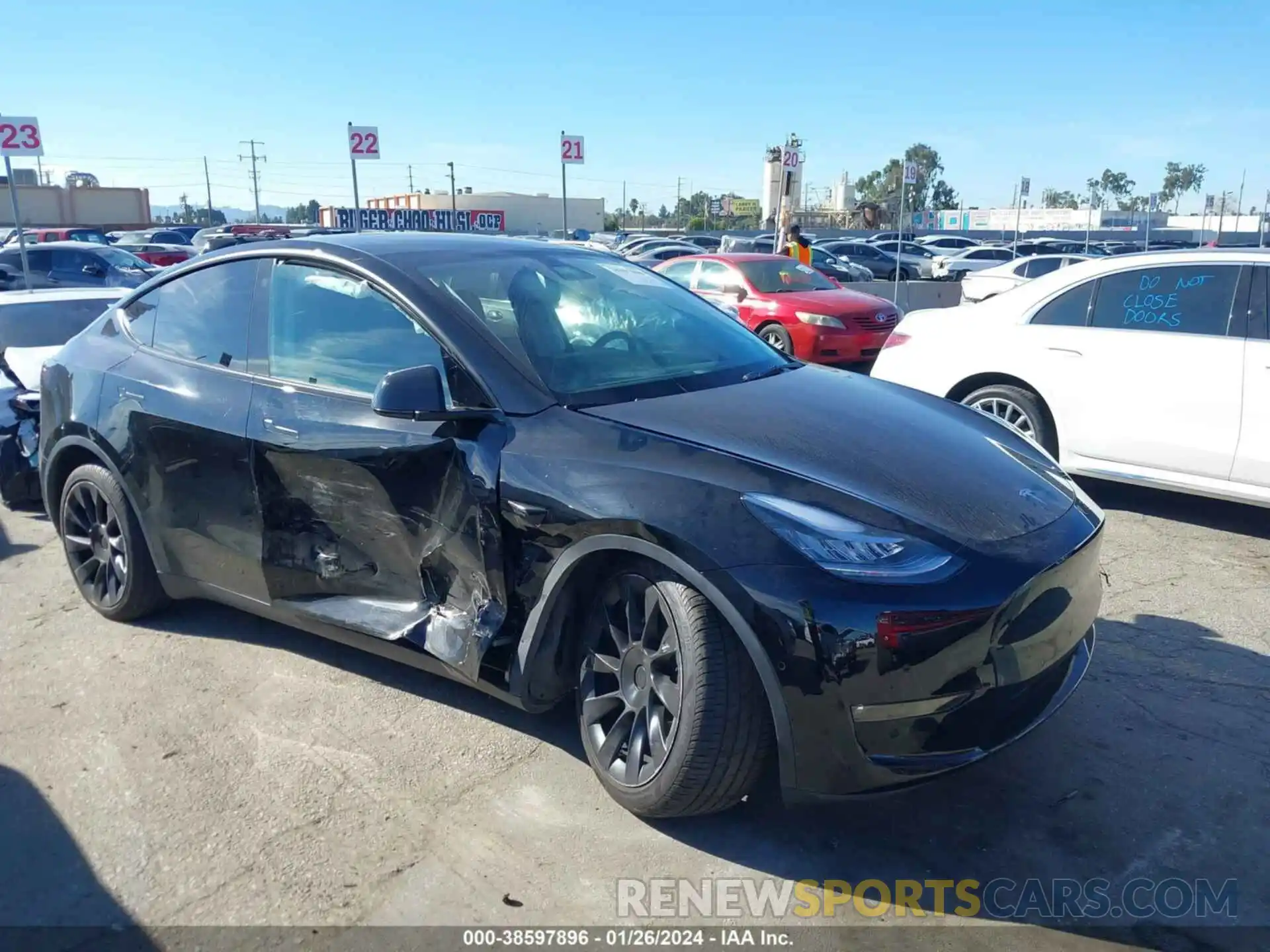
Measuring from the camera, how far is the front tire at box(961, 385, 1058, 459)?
20.2ft

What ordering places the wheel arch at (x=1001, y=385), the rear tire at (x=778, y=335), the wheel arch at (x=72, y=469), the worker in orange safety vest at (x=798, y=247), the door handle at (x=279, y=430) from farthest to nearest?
the worker in orange safety vest at (x=798, y=247) → the rear tire at (x=778, y=335) → the wheel arch at (x=1001, y=385) → the wheel arch at (x=72, y=469) → the door handle at (x=279, y=430)

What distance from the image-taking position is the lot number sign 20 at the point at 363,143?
16875 millimetres

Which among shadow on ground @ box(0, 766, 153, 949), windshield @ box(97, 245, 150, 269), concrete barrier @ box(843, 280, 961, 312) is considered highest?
windshield @ box(97, 245, 150, 269)

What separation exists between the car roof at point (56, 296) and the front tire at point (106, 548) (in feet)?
12.5

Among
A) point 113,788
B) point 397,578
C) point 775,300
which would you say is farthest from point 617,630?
point 775,300

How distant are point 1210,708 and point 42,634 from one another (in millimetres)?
4828

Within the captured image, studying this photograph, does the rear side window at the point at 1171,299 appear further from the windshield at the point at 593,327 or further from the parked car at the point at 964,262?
the parked car at the point at 964,262

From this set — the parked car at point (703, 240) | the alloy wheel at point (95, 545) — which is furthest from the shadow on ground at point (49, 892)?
the parked car at point (703, 240)

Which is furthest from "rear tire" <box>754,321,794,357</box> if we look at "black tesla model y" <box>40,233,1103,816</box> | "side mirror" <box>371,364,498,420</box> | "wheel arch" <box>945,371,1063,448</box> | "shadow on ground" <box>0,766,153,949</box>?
"shadow on ground" <box>0,766,153,949</box>

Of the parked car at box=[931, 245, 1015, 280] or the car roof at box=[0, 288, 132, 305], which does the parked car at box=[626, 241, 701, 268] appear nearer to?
the parked car at box=[931, 245, 1015, 280]

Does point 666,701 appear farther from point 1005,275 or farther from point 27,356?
point 1005,275

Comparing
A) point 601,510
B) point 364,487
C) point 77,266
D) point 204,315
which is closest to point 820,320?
point 204,315

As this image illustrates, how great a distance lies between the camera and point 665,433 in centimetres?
303

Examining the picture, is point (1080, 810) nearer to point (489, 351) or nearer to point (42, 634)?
point (489, 351)
